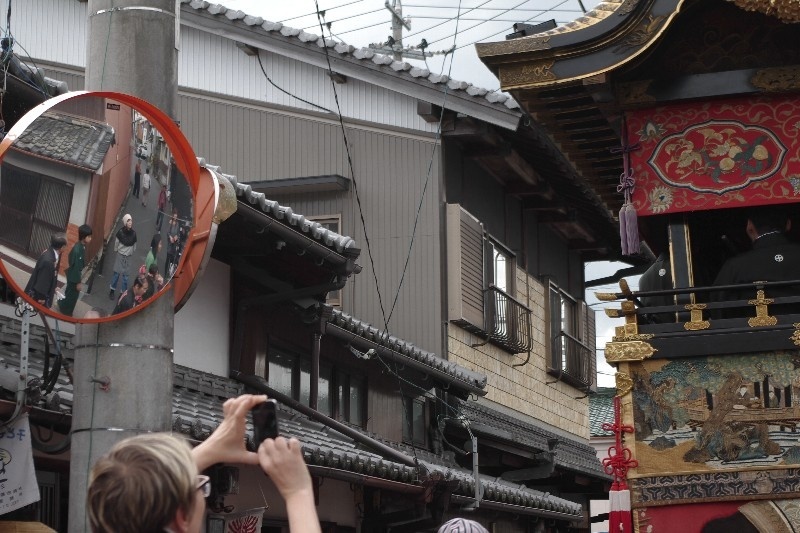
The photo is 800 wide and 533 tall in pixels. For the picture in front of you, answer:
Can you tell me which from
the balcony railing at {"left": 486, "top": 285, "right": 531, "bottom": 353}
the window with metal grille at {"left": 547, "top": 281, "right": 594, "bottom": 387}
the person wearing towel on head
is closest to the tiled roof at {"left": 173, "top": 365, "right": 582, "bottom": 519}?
the person wearing towel on head

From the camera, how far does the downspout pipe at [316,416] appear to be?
14164mm

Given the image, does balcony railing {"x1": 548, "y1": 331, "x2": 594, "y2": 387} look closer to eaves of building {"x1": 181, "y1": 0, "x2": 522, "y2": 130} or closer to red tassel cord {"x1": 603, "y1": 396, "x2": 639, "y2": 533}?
eaves of building {"x1": 181, "y1": 0, "x2": 522, "y2": 130}

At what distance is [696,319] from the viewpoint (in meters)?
11.0

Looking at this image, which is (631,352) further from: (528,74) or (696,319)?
(528,74)

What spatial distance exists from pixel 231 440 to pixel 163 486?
1.76 ft

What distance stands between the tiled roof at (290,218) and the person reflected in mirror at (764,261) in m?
4.22

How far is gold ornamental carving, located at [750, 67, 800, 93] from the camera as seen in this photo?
11383 mm

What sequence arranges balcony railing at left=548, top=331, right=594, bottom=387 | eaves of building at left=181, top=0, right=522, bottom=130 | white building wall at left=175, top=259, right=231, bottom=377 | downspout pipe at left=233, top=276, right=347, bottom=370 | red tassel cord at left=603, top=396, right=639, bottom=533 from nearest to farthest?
red tassel cord at left=603, top=396, right=639, bottom=533, white building wall at left=175, top=259, right=231, bottom=377, downspout pipe at left=233, top=276, right=347, bottom=370, eaves of building at left=181, top=0, right=522, bottom=130, balcony railing at left=548, top=331, right=594, bottom=387

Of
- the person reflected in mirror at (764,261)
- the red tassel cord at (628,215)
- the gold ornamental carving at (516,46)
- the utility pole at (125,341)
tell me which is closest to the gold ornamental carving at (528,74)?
the gold ornamental carving at (516,46)

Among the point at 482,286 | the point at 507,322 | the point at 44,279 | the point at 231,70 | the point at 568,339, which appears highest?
the point at 231,70

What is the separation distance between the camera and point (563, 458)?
75.0 ft

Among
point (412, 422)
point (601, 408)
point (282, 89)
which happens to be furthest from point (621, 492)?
point (601, 408)

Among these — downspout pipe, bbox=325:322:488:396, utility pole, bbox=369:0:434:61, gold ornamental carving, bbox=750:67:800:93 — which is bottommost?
downspout pipe, bbox=325:322:488:396

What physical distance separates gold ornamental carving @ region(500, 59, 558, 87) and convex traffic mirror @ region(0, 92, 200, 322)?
468 centimetres
